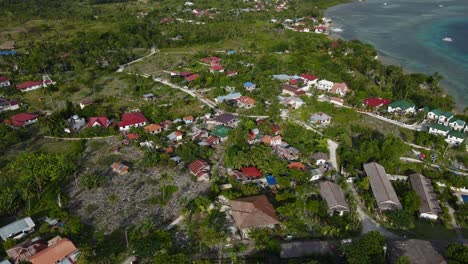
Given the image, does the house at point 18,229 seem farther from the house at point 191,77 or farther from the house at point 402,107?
the house at point 402,107

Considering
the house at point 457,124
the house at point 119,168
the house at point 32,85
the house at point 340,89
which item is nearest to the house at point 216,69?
the house at point 340,89

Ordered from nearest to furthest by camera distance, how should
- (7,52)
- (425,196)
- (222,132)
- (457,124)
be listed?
1. (425,196)
2. (222,132)
3. (457,124)
4. (7,52)

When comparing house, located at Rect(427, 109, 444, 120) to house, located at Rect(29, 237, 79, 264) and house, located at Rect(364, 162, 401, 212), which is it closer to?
house, located at Rect(364, 162, 401, 212)

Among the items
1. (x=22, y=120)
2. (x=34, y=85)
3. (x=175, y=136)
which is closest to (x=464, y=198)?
(x=175, y=136)

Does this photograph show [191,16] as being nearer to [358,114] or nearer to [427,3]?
[358,114]

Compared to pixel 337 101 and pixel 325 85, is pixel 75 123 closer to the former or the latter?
pixel 337 101

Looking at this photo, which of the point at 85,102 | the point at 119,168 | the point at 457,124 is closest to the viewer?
the point at 119,168

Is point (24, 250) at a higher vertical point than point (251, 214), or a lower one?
lower
